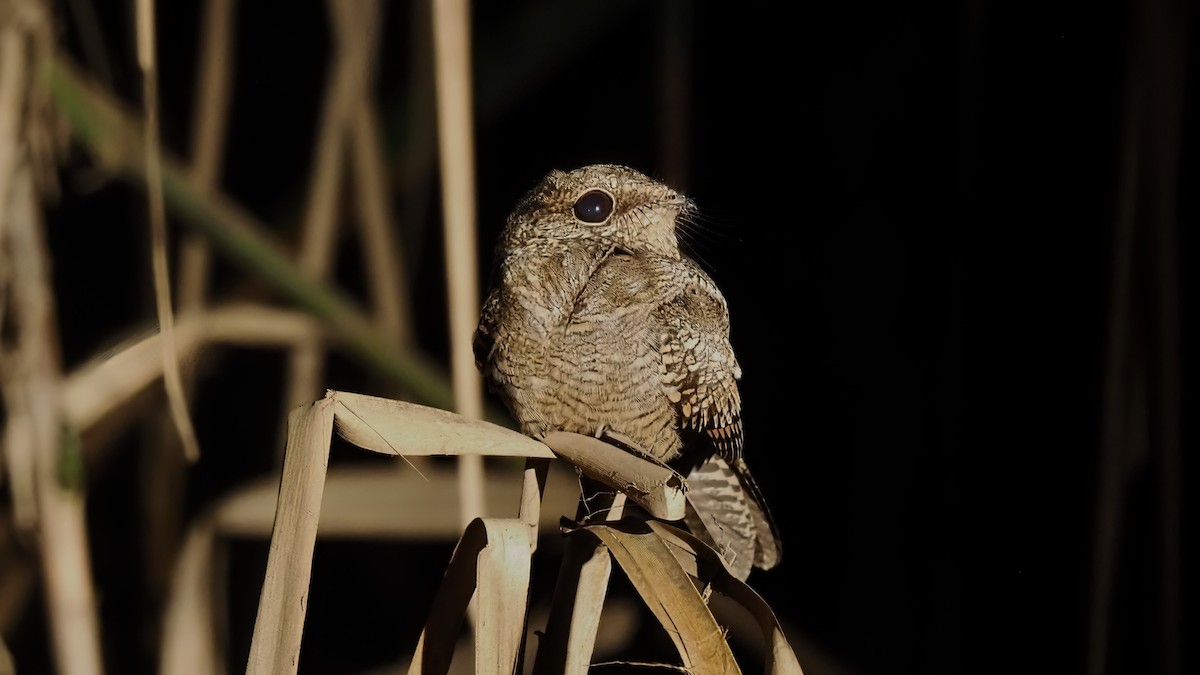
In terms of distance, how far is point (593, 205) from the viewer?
1.30 m

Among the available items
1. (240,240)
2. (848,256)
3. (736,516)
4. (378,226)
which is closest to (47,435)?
(240,240)

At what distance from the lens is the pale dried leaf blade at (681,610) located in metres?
0.83

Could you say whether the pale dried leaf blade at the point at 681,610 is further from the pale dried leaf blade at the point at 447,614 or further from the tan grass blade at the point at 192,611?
the tan grass blade at the point at 192,611

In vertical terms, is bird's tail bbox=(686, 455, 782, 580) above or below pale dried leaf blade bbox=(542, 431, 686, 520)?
below

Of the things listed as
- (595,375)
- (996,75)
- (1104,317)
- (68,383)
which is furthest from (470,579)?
(996,75)

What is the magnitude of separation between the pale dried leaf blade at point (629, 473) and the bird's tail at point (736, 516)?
19.3 inches

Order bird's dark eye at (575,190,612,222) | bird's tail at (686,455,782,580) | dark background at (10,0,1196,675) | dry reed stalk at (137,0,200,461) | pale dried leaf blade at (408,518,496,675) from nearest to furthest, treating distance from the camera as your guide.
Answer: pale dried leaf blade at (408,518,496,675) < dry reed stalk at (137,0,200,461) < bird's dark eye at (575,190,612,222) < bird's tail at (686,455,782,580) < dark background at (10,0,1196,675)

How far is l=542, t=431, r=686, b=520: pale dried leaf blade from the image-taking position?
92 cm

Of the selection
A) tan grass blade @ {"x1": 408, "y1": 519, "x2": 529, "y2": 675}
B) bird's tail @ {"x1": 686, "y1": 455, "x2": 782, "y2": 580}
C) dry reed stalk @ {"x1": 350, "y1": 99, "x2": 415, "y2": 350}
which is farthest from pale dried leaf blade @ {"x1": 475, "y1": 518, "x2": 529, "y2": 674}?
dry reed stalk @ {"x1": 350, "y1": 99, "x2": 415, "y2": 350}

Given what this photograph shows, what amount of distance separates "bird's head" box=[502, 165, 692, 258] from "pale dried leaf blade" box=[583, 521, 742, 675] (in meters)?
0.55

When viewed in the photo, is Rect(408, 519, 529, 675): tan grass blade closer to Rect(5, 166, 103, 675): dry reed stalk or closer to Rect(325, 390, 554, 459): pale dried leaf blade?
Rect(325, 390, 554, 459): pale dried leaf blade

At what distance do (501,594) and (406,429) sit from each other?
0.52 ft

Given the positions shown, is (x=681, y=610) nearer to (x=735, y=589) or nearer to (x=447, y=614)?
(x=735, y=589)

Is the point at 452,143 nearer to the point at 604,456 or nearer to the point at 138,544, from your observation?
the point at 604,456
